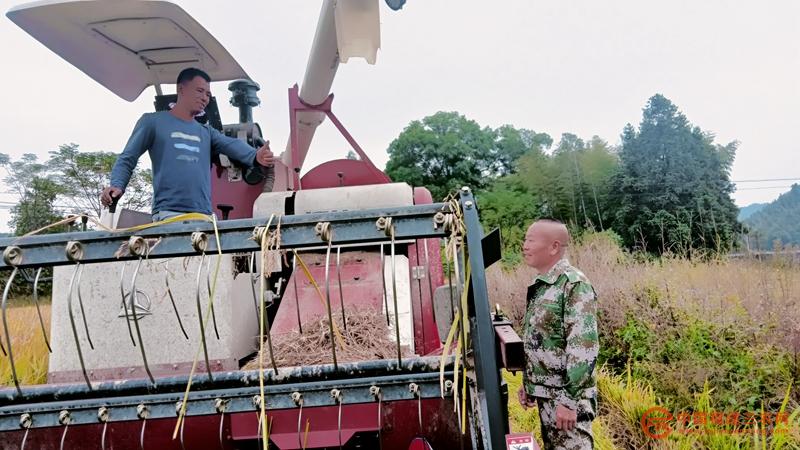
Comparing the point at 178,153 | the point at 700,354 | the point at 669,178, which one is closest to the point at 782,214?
the point at 669,178

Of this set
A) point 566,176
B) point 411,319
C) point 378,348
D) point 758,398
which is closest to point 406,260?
point 411,319

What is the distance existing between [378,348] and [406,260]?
3.40 feet

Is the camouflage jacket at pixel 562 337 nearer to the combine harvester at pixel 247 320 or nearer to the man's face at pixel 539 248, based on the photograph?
the man's face at pixel 539 248

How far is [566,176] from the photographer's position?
23.8 m

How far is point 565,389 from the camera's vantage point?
8.57ft

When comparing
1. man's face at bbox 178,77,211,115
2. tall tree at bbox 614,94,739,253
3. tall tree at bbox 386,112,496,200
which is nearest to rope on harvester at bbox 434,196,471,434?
man's face at bbox 178,77,211,115

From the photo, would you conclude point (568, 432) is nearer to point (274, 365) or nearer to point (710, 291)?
point (274, 365)

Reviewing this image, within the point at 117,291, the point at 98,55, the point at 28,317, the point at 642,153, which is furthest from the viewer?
the point at 642,153

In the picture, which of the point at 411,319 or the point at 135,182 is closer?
the point at 411,319

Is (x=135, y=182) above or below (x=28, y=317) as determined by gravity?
above

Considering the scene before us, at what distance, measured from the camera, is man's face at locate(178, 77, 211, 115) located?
3773mm

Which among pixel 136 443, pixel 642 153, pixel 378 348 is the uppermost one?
pixel 642 153

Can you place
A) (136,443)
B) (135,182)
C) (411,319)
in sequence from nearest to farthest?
1. (136,443)
2. (411,319)
3. (135,182)

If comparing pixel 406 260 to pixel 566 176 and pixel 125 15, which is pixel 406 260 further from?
pixel 566 176
